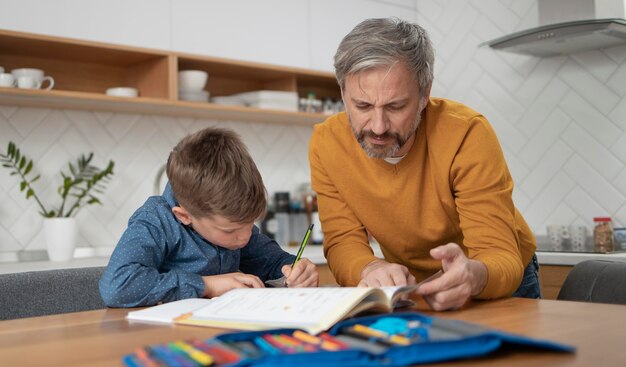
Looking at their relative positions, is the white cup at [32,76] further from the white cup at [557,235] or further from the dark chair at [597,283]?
the white cup at [557,235]

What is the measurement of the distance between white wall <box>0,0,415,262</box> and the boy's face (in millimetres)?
1703

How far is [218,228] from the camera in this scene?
5.36 ft

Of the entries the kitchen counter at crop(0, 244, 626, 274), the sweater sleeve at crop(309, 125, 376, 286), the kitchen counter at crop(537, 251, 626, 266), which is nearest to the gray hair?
the sweater sleeve at crop(309, 125, 376, 286)

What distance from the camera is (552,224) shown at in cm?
367

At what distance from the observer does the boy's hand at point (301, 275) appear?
1.56m

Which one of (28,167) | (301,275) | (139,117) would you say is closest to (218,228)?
(301,275)

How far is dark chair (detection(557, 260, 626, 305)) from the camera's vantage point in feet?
5.19

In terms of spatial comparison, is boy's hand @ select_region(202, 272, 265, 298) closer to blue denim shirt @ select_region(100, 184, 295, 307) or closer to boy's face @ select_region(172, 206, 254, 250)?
blue denim shirt @ select_region(100, 184, 295, 307)

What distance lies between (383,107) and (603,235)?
2037 millimetres

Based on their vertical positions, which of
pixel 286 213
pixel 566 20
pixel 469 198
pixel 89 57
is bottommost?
pixel 286 213

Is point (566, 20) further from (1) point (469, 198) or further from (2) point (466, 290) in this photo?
(2) point (466, 290)

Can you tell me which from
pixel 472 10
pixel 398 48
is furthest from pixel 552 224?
pixel 398 48

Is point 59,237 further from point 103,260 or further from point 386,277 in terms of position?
point 386,277

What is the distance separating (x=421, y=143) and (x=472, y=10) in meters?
2.60
